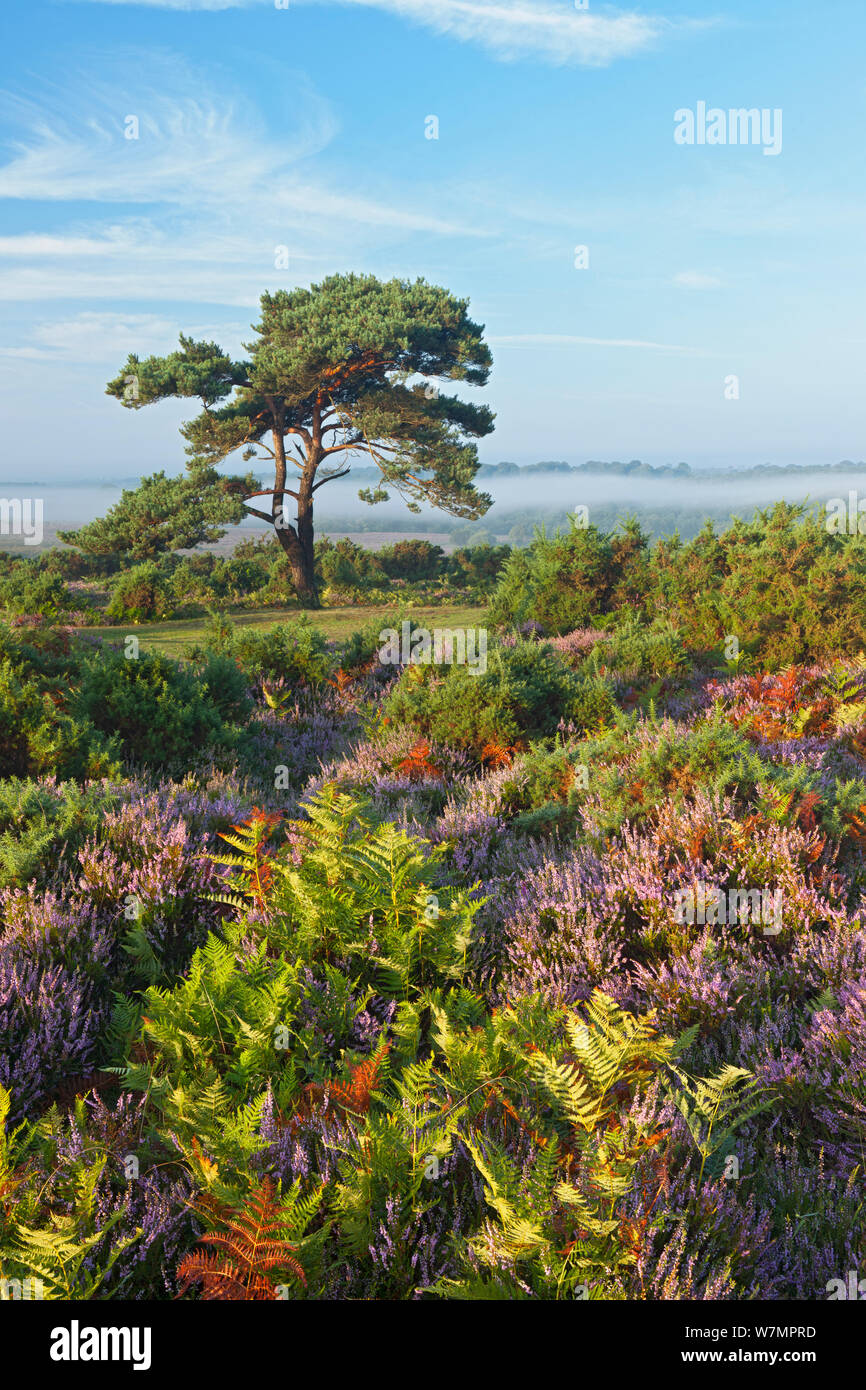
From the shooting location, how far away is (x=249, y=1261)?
6.19 ft

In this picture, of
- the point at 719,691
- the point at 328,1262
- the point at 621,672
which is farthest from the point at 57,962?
the point at 621,672

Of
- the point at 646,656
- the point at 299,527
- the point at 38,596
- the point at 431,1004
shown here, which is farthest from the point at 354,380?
the point at 431,1004

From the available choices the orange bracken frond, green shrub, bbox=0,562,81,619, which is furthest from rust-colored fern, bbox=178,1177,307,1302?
green shrub, bbox=0,562,81,619

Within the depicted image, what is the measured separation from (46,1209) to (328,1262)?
2.69 ft

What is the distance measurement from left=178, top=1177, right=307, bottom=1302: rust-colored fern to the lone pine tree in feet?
71.6

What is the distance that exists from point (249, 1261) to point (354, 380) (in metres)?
25.6

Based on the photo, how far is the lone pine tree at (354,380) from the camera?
21969mm

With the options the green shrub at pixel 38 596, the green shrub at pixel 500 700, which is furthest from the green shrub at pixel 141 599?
the green shrub at pixel 500 700

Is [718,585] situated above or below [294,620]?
above

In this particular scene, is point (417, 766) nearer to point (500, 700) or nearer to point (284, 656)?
point (500, 700)

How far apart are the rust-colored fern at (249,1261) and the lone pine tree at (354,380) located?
71.6ft
